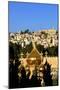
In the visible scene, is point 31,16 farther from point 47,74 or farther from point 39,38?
point 47,74

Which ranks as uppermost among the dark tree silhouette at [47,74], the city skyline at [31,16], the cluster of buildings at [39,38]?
the city skyline at [31,16]

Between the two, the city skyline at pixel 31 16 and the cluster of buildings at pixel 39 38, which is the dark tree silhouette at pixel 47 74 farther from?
the city skyline at pixel 31 16

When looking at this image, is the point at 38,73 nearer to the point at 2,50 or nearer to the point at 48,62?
the point at 48,62

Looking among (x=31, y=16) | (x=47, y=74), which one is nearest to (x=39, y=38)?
(x=31, y=16)

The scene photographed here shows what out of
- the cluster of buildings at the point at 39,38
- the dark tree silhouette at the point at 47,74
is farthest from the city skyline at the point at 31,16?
the dark tree silhouette at the point at 47,74

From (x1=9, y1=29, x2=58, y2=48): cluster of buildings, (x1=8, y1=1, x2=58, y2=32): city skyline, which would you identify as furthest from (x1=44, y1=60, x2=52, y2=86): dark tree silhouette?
(x1=8, y1=1, x2=58, y2=32): city skyline

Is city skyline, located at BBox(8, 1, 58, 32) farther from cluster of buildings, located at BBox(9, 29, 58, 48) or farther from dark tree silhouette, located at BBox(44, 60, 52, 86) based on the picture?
dark tree silhouette, located at BBox(44, 60, 52, 86)

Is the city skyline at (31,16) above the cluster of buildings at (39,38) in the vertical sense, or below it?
above
